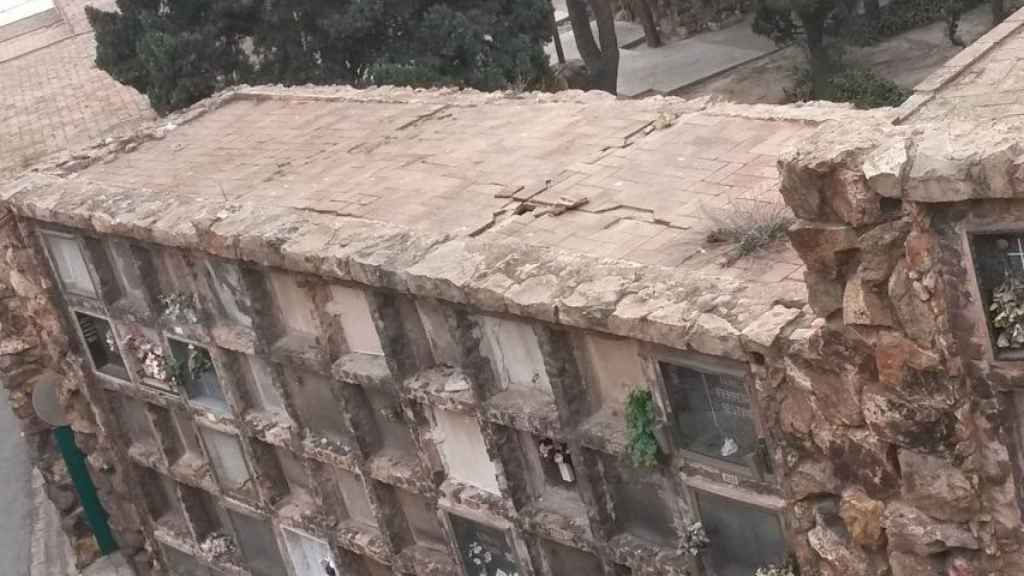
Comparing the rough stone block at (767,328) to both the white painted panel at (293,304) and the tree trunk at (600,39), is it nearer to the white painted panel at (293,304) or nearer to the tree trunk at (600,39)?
the white painted panel at (293,304)

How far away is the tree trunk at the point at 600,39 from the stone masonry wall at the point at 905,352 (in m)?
20.2

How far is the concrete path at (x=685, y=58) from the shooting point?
107 feet

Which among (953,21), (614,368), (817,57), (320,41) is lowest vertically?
(953,21)

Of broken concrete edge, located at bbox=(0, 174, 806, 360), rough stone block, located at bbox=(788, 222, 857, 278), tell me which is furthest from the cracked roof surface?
rough stone block, located at bbox=(788, 222, 857, 278)

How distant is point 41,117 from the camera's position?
3475 centimetres

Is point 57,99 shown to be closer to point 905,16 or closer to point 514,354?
point 905,16

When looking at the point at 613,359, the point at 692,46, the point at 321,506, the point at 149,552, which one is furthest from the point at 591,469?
the point at 692,46

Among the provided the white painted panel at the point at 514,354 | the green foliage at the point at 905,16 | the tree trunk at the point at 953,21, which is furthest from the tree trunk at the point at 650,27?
the white painted panel at the point at 514,354

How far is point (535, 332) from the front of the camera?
11.1m

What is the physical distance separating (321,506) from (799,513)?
6869 millimetres

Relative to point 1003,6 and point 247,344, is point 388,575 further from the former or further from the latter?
point 1003,6

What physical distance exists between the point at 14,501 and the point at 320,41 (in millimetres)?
10104

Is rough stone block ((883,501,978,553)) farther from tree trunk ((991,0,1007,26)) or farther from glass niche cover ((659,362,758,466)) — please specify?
tree trunk ((991,0,1007,26))

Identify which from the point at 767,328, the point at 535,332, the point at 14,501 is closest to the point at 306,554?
the point at 535,332
